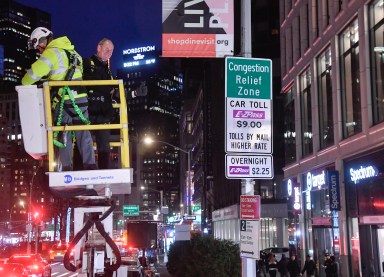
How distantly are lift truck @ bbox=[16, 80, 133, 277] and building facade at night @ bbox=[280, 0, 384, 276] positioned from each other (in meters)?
17.7

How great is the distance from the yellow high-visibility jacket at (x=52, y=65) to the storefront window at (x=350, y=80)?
66.8ft

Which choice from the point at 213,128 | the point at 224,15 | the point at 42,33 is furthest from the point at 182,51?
the point at 213,128

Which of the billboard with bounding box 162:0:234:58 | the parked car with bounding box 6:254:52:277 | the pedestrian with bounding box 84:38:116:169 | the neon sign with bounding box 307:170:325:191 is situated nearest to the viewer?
the pedestrian with bounding box 84:38:116:169

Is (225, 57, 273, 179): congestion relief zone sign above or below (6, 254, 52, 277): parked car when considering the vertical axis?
above

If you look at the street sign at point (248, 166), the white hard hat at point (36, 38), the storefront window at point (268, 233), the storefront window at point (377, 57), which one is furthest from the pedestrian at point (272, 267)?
the white hard hat at point (36, 38)

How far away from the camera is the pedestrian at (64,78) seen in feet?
18.5

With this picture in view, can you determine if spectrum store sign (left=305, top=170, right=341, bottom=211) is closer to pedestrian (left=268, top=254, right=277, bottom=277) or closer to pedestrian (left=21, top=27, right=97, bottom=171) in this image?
pedestrian (left=268, top=254, right=277, bottom=277)

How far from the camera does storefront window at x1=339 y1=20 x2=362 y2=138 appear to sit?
24.8 m

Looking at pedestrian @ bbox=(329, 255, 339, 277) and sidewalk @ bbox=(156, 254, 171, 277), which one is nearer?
pedestrian @ bbox=(329, 255, 339, 277)

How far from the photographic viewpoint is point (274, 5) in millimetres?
57812

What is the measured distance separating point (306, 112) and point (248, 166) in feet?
82.5

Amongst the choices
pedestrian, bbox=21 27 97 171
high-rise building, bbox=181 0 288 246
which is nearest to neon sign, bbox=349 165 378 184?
high-rise building, bbox=181 0 288 246

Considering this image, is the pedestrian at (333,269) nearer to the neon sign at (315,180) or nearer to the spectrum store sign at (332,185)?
the spectrum store sign at (332,185)

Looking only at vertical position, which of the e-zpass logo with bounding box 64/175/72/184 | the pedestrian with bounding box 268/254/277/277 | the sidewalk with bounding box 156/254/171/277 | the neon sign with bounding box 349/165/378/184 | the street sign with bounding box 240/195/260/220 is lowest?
Answer: the sidewalk with bounding box 156/254/171/277
